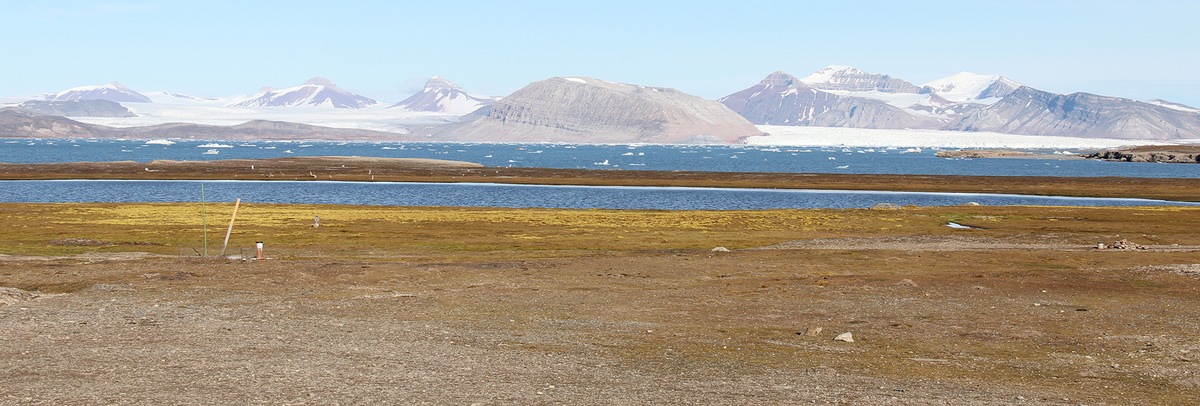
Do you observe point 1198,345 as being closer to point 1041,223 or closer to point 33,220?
point 1041,223

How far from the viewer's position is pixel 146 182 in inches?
5054

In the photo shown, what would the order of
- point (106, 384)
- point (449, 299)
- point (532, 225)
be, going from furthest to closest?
point (532, 225) < point (449, 299) < point (106, 384)

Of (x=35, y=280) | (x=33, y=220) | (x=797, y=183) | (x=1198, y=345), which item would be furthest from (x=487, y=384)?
(x=797, y=183)

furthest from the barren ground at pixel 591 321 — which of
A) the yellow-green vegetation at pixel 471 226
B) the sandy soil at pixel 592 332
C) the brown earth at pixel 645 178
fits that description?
the brown earth at pixel 645 178

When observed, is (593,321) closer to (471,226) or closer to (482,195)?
(471,226)

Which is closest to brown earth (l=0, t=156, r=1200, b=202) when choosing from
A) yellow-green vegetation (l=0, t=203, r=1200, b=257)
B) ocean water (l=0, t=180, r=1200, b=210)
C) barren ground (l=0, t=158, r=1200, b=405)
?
ocean water (l=0, t=180, r=1200, b=210)

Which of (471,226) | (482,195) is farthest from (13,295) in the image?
(482,195)

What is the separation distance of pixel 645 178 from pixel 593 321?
11758cm

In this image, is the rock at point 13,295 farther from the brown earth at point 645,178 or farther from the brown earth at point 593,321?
the brown earth at point 645,178

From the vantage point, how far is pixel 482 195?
356 ft

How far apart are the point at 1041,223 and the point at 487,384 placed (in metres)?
56.1

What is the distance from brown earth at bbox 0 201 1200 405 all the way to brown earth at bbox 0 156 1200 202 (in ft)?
246

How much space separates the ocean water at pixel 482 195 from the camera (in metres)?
96.9

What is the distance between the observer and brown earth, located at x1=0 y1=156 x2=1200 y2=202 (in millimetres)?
126125
